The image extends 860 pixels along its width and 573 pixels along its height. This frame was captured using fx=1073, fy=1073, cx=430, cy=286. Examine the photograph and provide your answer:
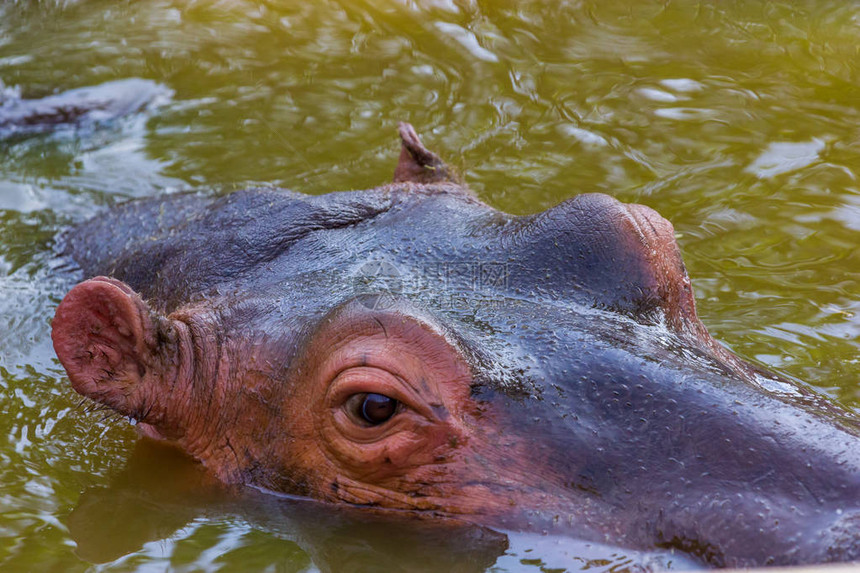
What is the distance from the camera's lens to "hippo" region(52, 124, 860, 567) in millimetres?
3627

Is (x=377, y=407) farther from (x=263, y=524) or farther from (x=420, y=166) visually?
(x=420, y=166)

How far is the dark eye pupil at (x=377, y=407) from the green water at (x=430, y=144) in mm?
533

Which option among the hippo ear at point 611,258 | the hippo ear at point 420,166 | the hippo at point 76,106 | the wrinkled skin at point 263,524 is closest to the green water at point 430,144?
Result: the wrinkled skin at point 263,524

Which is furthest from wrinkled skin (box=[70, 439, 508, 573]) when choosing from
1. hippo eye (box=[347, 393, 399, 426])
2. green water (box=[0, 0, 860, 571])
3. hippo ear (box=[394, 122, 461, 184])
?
hippo ear (box=[394, 122, 461, 184])

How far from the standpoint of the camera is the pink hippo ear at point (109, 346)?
4473mm

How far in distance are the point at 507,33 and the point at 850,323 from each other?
16.6 feet

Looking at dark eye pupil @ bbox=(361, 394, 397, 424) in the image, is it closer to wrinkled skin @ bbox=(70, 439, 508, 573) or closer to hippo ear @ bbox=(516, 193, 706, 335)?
wrinkled skin @ bbox=(70, 439, 508, 573)

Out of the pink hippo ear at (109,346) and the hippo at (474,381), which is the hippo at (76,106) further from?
the pink hippo ear at (109,346)

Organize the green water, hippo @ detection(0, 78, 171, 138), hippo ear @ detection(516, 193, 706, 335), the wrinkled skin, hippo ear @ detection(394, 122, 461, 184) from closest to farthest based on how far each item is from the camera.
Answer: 1. the wrinkled skin
2. hippo ear @ detection(516, 193, 706, 335)
3. the green water
4. hippo ear @ detection(394, 122, 461, 184)
5. hippo @ detection(0, 78, 171, 138)

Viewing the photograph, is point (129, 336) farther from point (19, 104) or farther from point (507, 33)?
point (507, 33)

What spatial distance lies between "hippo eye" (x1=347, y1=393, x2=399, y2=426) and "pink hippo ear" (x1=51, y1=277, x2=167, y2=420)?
3.34 feet

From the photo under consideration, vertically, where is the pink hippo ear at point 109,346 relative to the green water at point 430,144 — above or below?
above

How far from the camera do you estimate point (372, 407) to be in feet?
13.4

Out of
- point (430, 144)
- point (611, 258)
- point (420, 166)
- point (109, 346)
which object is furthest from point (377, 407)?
point (430, 144)
